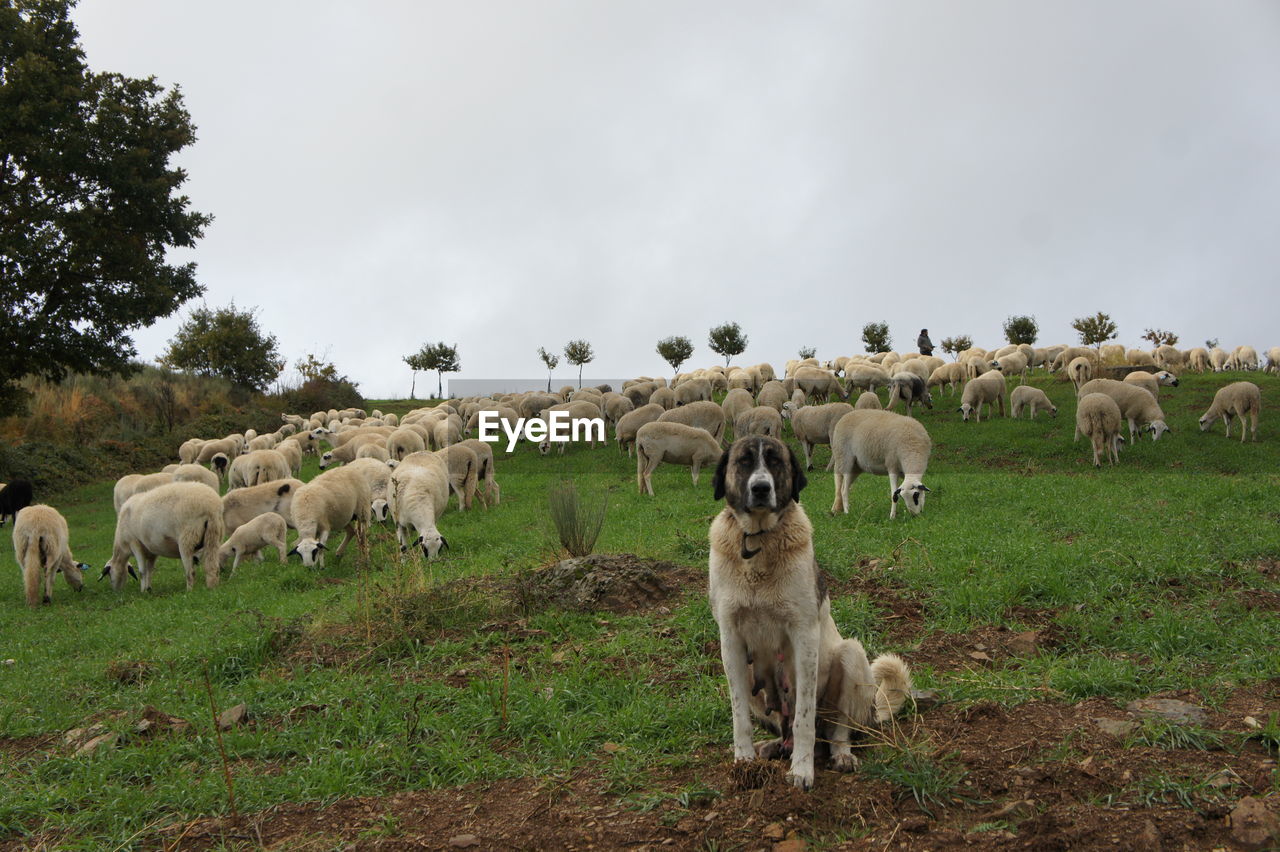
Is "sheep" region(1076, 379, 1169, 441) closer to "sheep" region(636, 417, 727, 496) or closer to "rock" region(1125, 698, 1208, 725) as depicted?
"sheep" region(636, 417, 727, 496)

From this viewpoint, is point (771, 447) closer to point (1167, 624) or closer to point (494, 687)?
point (494, 687)

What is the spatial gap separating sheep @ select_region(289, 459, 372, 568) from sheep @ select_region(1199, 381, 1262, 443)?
21632 millimetres

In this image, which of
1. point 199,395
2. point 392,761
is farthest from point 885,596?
point 199,395

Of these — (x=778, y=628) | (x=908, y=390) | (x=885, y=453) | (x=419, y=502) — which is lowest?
(x=419, y=502)

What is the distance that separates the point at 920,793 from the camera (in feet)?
13.1

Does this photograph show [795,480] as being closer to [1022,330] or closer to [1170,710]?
[1170,710]

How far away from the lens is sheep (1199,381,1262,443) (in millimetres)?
21688

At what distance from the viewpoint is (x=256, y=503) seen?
51.1 ft

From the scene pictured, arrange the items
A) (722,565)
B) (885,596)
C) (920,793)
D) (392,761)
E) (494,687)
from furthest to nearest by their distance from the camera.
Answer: (885,596) → (494,687) → (392,761) → (722,565) → (920,793)

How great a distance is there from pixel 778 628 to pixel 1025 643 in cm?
320

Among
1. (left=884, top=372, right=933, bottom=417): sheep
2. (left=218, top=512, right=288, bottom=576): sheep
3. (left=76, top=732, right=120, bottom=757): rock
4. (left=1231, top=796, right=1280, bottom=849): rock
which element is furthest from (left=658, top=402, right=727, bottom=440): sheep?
(left=1231, top=796, right=1280, bottom=849): rock

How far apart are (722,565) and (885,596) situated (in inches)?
161

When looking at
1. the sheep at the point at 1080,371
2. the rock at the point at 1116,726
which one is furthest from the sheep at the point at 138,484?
the sheep at the point at 1080,371

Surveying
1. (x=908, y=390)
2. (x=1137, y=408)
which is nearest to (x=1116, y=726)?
(x=1137, y=408)
